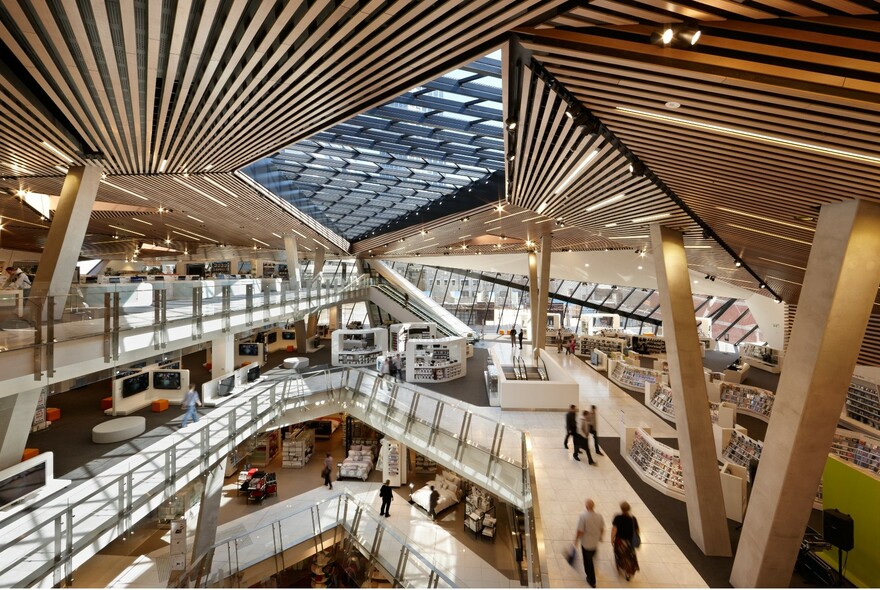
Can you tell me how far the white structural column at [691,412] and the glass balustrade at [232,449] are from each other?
9.10ft

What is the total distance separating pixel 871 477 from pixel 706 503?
101 inches

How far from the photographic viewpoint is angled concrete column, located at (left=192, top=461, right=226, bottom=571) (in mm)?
10898

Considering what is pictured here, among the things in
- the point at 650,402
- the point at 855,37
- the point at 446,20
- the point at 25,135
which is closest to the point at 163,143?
Answer: the point at 25,135

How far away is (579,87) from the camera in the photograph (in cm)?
415

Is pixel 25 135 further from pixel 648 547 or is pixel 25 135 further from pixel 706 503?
pixel 706 503

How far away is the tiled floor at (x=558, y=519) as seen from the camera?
21.1 ft

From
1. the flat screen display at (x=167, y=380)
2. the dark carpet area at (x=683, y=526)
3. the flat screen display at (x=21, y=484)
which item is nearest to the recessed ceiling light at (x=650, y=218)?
the dark carpet area at (x=683, y=526)

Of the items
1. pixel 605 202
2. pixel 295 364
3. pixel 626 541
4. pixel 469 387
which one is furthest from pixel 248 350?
pixel 626 541

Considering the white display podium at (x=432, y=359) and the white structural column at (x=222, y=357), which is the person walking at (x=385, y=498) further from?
the white structural column at (x=222, y=357)

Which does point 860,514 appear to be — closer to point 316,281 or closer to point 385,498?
point 385,498

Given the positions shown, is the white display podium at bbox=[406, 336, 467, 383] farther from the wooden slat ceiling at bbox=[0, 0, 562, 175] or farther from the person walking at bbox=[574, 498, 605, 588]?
the person walking at bbox=[574, 498, 605, 588]

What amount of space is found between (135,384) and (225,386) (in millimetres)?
2511

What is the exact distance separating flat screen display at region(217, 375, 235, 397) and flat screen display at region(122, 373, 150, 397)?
197 centimetres

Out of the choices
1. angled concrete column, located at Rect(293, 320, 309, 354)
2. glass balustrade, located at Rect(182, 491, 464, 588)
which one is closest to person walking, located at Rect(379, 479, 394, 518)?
glass balustrade, located at Rect(182, 491, 464, 588)
